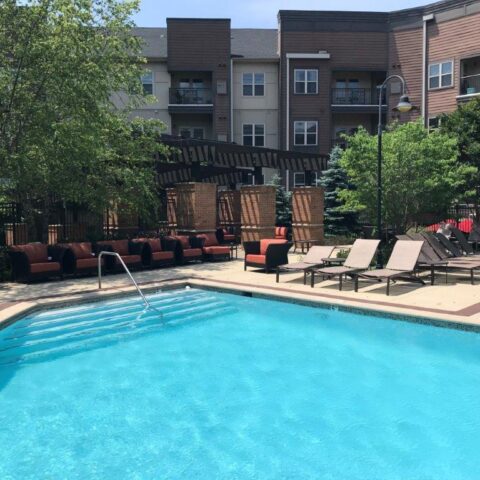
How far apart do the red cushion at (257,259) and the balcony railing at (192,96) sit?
20.9 metres

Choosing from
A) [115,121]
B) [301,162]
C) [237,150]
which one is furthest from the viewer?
[301,162]

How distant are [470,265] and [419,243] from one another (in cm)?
132

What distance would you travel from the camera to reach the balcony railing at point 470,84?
29266 millimetres

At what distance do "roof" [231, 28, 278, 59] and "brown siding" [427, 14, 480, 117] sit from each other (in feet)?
31.9

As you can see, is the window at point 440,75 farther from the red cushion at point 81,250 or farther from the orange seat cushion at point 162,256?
the red cushion at point 81,250

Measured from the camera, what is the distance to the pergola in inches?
729

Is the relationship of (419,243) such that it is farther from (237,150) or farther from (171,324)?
(237,150)

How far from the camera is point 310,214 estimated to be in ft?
68.0

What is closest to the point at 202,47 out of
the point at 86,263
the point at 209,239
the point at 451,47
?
the point at 451,47

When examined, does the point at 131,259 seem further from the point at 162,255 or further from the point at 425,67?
the point at 425,67

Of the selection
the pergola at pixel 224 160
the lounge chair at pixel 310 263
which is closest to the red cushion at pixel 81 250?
the pergola at pixel 224 160

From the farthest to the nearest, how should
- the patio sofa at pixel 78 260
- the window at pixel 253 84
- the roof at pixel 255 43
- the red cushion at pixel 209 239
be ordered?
the roof at pixel 255 43 < the window at pixel 253 84 < the red cushion at pixel 209 239 < the patio sofa at pixel 78 260

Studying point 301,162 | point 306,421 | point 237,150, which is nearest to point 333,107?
point 301,162

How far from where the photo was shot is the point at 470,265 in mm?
12109
